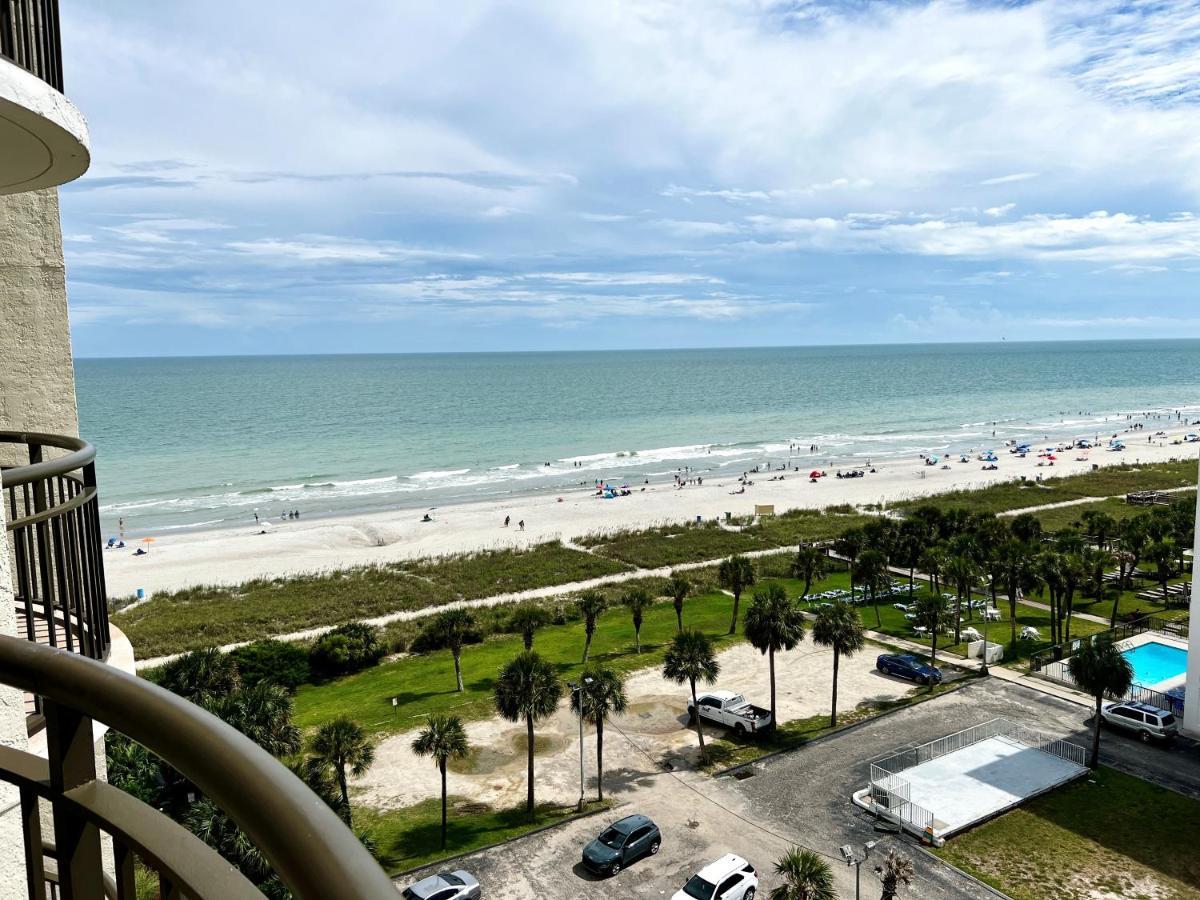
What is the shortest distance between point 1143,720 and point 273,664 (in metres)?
25.9

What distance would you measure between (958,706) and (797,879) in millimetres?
12647

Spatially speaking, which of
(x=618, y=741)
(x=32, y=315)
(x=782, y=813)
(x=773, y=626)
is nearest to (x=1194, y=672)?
(x=773, y=626)

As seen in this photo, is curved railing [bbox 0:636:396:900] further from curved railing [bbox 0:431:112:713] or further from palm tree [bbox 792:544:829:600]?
palm tree [bbox 792:544:829:600]

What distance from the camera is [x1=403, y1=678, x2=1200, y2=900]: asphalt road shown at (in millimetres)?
16562

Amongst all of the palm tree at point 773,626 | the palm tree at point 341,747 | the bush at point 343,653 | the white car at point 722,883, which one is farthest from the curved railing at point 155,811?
the bush at point 343,653

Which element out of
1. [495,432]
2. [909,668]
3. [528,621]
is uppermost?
[495,432]

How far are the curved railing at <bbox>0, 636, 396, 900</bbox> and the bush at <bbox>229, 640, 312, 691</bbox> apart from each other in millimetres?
27742

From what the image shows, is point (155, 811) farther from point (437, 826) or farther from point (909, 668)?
point (909, 668)

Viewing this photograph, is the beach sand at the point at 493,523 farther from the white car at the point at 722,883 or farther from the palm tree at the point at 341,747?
the white car at the point at 722,883

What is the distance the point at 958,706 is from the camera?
24547 millimetres

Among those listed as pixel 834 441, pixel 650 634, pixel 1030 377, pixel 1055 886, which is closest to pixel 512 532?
pixel 650 634

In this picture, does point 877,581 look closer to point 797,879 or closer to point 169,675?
point 797,879

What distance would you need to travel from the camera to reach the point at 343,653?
29688mm

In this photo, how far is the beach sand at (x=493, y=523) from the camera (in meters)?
47.6
